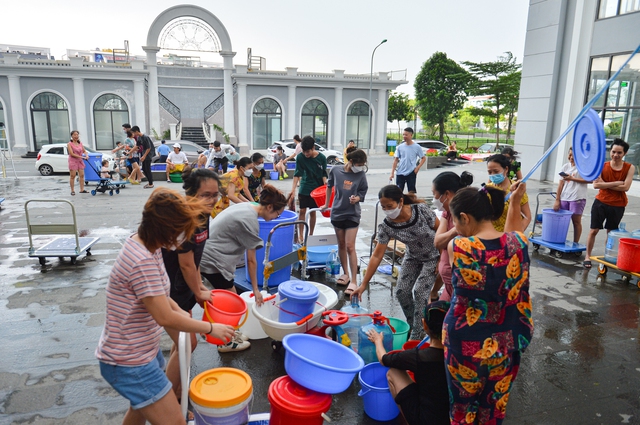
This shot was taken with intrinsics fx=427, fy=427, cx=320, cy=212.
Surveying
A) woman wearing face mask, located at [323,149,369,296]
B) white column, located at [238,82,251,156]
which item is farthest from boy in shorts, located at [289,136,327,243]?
white column, located at [238,82,251,156]

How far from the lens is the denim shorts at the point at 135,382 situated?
2.19 meters

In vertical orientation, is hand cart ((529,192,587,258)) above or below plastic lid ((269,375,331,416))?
below

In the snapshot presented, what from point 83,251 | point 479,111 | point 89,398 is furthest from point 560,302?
point 479,111

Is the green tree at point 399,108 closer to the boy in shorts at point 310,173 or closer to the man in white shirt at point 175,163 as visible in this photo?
the man in white shirt at point 175,163

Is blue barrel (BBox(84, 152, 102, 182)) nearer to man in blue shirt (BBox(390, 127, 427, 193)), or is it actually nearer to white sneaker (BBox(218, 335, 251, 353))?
man in blue shirt (BBox(390, 127, 427, 193))

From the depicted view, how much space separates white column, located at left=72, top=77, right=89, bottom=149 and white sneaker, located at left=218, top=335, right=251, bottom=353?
88.9 ft

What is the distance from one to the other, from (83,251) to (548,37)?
656 inches

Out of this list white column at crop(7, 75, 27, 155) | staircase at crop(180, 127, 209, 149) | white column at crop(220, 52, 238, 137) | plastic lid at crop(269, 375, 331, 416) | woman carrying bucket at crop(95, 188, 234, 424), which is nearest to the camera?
woman carrying bucket at crop(95, 188, 234, 424)

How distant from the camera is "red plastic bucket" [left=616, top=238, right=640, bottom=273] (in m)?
5.80

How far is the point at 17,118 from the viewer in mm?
25734

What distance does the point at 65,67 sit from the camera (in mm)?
25609

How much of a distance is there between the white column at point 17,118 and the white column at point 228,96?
12.1 metres

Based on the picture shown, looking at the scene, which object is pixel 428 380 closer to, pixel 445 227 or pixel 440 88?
pixel 445 227

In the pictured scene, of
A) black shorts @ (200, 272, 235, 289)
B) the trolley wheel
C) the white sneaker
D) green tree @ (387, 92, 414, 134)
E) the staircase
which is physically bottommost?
the white sneaker
